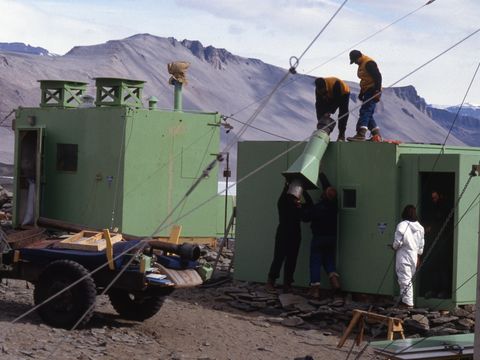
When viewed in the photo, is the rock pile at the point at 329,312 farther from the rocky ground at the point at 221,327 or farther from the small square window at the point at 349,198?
the small square window at the point at 349,198

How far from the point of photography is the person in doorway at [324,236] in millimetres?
15164

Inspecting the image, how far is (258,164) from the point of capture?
54.2ft

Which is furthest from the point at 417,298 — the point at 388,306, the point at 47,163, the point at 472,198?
the point at 47,163

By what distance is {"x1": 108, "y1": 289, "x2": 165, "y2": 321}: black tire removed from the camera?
44.4ft

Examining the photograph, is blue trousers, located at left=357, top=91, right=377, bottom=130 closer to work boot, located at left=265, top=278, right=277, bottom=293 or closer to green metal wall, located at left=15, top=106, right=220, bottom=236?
work boot, located at left=265, top=278, right=277, bottom=293

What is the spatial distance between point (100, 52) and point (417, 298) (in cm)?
6403

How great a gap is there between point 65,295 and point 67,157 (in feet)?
27.9

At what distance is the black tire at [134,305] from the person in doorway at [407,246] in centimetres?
314

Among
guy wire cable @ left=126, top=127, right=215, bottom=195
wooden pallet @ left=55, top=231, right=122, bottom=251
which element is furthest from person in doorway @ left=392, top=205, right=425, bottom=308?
guy wire cable @ left=126, top=127, right=215, bottom=195

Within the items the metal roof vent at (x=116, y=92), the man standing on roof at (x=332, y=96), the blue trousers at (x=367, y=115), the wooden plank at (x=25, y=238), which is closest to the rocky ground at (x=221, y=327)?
the wooden plank at (x=25, y=238)

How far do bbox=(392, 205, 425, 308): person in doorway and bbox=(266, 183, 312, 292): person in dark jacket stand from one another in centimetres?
163

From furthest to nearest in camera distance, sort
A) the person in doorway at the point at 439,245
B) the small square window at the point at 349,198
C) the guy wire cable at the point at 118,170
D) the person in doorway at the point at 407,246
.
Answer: the guy wire cable at the point at 118,170, the person in doorway at the point at 439,245, the small square window at the point at 349,198, the person in doorway at the point at 407,246

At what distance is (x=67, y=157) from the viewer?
68.2 feet

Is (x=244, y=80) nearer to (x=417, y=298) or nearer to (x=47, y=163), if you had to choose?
(x=47, y=163)
